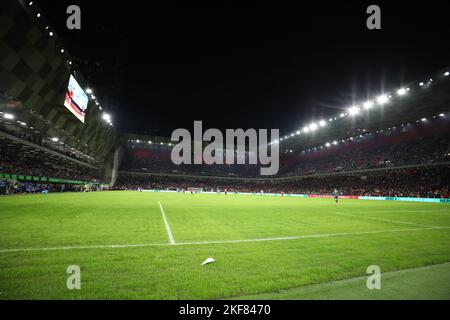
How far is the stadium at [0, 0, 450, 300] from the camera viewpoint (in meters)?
4.02

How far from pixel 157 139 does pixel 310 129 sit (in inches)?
2000

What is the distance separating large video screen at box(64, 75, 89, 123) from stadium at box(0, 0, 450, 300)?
0.79 feet

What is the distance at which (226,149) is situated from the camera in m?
92.7

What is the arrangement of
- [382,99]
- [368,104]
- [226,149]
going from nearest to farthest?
[382,99], [368,104], [226,149]

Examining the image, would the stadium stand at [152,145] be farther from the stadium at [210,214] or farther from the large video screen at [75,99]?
the large video screen at [75,99]

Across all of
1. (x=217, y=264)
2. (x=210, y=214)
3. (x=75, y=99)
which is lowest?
(x=210, y=214)

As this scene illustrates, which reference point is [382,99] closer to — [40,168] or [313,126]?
[313,126]

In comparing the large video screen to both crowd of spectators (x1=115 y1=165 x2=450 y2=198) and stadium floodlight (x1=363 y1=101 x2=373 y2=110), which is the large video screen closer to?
stadium floodlight (x1=363 y1=101 x2=373 y2=110)

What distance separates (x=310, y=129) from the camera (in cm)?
5675

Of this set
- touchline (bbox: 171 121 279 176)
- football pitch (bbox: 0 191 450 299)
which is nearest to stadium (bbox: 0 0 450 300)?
football pitch (bbox: 0 191 450 299)

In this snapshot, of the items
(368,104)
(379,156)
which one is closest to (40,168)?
(368,104)

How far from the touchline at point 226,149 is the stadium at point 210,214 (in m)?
17.8

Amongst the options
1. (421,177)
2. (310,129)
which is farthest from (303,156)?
(421,177)

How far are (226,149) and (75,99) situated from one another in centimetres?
6659
